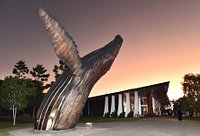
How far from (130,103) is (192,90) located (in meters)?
11.5

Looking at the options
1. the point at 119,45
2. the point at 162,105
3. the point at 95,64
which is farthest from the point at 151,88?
the point at 162,105

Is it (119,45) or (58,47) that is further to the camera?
(119,45)

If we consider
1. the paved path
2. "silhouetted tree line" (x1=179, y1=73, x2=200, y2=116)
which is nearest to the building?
"silhouetted tree line" (x1=179, y1=73, x2=200, y2=116)

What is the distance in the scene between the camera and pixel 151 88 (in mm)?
38562

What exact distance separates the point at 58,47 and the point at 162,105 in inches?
2750

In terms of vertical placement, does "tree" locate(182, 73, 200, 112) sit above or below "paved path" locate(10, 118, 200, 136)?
above

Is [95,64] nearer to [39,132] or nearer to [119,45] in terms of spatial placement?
[119,45]

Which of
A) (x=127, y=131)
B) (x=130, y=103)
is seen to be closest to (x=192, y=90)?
(x=130, y=103)

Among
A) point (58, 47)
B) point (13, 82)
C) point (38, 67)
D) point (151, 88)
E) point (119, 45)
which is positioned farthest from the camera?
point (38, 67)

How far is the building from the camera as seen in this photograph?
40.1m

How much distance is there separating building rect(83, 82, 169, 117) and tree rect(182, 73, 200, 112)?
411cm

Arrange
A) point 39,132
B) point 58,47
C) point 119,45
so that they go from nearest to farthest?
point 58,47 → point 39,132 → point 119,45

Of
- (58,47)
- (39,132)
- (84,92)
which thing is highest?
(58,47)

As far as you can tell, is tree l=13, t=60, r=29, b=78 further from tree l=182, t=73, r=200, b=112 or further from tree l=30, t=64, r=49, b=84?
tree l=182, t=73, r=200, b=112
